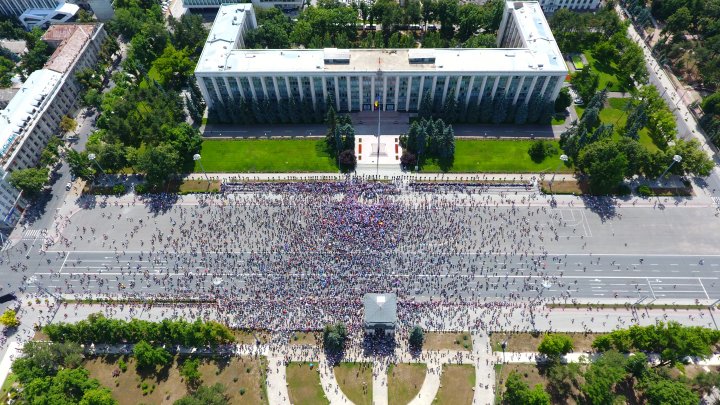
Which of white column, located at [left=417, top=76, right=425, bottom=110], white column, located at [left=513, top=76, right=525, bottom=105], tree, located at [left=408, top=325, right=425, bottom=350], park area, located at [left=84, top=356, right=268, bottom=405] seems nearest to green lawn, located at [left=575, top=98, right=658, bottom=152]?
white column, located at [left=513, top=76, right=525, bottom=105]

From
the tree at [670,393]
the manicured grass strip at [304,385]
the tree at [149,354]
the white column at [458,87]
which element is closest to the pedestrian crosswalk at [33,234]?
the tree at [149,354]

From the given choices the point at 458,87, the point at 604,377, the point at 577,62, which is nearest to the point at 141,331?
the point at 604,377

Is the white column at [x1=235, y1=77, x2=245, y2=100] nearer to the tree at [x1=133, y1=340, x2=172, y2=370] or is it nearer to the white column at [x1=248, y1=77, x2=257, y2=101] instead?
the white column at [x1=248, y1=77, x2=257, y2=101]

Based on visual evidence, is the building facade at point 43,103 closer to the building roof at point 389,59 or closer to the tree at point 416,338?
the building roof at point 389,59

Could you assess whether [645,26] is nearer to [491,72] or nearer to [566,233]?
[491,72]

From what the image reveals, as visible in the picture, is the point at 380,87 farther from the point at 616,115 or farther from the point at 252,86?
the point at 616,115

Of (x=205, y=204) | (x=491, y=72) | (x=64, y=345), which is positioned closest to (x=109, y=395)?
(x=64, y=345)
